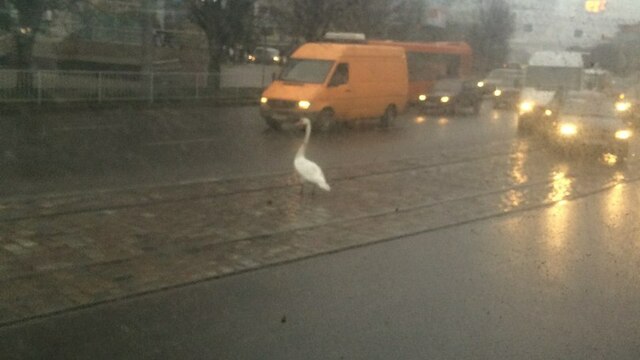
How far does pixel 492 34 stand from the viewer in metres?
42.4

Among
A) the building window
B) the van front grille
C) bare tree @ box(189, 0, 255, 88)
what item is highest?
the building window

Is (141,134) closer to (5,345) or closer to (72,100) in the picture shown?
(72,100)

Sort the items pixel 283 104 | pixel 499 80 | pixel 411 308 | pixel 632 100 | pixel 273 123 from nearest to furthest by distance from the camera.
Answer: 1. pixel 411 308
2. pixel 283 104
3. pixel 273 123
4. pixel 632 100
5. pixel 499 80

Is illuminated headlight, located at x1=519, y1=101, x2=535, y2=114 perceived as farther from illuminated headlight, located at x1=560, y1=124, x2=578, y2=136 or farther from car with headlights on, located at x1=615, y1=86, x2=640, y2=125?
car with headlights on, located at x1=615, y1=86, x2=640, y2=125

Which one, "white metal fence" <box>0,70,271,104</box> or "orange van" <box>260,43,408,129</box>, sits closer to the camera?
"orange van" <box>260,43,408,129</box>

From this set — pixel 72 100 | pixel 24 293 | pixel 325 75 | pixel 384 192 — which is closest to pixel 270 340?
pixel 24 293

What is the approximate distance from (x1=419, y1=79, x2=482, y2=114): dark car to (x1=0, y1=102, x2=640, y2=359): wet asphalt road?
2123cm

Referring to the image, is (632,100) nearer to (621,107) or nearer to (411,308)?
(621,107)

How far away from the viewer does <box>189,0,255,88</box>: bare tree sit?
108 feet

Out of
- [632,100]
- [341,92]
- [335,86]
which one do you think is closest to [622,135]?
[341,92]

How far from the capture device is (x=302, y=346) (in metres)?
6.06

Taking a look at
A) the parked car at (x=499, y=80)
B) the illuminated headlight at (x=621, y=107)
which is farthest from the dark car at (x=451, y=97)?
the illuminated headlight at (x=621, y=107)

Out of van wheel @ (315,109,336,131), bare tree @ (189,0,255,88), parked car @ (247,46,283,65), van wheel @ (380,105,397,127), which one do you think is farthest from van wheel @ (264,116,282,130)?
parked car @ (247,46,283,65)

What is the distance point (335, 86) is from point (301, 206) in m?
12.0
